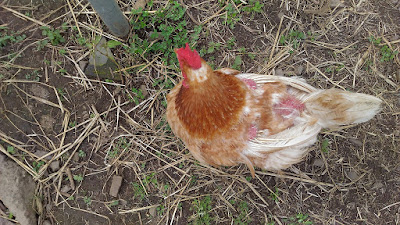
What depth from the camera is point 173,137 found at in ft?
7.07

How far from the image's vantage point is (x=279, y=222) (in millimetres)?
2074

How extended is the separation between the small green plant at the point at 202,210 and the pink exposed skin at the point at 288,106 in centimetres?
99

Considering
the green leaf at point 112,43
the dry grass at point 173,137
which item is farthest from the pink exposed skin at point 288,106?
the green leaf at point 112,43

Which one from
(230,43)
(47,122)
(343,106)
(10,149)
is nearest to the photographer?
(343,106)

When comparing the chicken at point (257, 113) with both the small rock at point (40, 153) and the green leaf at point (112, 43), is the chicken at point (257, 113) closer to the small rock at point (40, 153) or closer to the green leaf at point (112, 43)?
the green leaf at point (112, 43)

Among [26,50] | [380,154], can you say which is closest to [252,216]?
[380,154]

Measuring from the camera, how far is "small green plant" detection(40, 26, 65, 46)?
2135 mm

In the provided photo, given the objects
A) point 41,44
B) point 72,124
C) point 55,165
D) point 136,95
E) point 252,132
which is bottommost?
point 55,165

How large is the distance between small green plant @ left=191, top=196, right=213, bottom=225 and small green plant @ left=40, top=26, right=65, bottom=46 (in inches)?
69.4

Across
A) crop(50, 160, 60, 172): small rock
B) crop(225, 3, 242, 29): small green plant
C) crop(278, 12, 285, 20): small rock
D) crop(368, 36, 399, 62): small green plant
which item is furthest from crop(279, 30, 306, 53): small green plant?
crop(50, 160, 60, 172): small rock

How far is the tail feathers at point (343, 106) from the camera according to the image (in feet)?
4.68

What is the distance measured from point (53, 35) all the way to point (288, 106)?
6.38 feet

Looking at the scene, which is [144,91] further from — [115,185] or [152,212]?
[152,212]

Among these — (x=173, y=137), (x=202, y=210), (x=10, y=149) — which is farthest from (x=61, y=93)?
(x=202, y=210)
